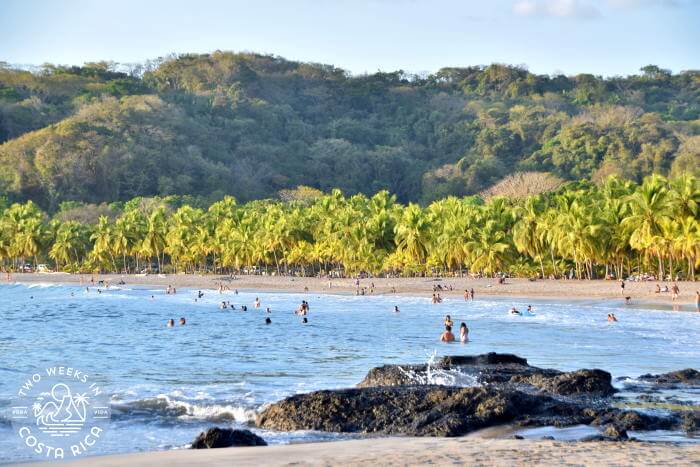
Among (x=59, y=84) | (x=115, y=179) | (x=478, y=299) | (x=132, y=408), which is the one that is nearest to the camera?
(x=132, y=408)

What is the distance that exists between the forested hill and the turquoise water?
77.4 metres

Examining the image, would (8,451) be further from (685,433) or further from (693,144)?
(693,144)

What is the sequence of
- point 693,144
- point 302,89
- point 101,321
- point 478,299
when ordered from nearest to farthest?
point 101,321 < point 478,299 < point 693,144 < point 302,89

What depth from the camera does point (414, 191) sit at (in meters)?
147

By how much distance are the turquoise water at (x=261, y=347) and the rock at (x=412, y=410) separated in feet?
2.01

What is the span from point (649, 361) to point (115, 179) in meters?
119

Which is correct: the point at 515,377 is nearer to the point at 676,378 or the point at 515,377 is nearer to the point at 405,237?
the point at 676,378

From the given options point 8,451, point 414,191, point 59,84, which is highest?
point 59,84

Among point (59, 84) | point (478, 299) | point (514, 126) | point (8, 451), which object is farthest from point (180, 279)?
point (59, 84)

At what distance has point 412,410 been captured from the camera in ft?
54.3

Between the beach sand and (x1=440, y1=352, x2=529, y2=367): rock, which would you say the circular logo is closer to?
the beach sand

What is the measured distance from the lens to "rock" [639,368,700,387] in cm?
2102

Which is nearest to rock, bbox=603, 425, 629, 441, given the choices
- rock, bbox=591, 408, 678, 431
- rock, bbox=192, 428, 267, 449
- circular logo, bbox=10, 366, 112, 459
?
rock, bbox=591, 408, 678, 431

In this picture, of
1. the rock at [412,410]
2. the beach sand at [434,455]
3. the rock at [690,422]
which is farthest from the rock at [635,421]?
the beach sand at [434,455]
